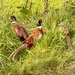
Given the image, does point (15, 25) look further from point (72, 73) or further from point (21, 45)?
point (72, 73)

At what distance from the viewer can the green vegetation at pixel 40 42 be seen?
17.4ft

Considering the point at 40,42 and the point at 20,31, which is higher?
the point at 20,31

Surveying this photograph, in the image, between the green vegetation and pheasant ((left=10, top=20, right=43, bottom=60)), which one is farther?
pheasant ((left=10, top=20, right=43, bottom=60))

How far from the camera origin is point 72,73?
17.2 ft

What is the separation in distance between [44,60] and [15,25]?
2.36 ft

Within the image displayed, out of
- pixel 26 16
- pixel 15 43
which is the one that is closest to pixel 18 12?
pixel 26 16

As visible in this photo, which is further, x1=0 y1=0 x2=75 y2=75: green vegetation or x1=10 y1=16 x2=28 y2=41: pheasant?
x1=10 y1=16 x2=28 y2=41: pheasant

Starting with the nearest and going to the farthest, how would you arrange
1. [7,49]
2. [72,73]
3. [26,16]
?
[72,73] < [7,49] < [26,16]

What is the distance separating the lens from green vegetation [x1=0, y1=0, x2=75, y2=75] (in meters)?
5.29

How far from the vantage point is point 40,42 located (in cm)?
568

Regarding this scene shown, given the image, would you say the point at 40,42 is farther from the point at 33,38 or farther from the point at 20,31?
the point at 20,31

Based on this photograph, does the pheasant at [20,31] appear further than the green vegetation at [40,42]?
Yes

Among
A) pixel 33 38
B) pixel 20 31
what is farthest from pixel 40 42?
pixel 20 31

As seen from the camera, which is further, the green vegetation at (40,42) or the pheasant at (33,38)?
the pheasant at (33,38)
